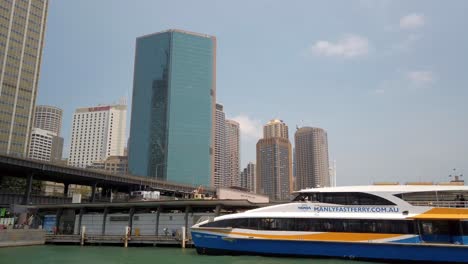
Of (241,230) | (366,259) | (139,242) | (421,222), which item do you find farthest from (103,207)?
(421,222)

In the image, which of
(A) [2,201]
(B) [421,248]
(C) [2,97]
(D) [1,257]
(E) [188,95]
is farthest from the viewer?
(E) [188,95]

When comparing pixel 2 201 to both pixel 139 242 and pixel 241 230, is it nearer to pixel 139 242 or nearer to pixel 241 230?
pixel 139 242

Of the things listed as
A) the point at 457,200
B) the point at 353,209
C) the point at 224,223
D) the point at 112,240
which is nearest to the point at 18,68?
the point at 112,240

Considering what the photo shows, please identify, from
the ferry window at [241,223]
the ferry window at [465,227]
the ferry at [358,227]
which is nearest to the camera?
the ferry window at [465,227]

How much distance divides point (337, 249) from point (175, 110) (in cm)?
12971

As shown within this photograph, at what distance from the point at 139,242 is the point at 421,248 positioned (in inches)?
1005

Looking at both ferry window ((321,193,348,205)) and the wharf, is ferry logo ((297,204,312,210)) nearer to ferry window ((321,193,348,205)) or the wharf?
ferry window ((321,193,348,205))

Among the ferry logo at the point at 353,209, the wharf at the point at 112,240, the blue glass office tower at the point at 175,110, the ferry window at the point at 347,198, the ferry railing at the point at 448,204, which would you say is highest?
the blue glass office tower at the point at 175,110

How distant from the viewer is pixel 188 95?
154m

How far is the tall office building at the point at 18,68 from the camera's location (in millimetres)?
114750

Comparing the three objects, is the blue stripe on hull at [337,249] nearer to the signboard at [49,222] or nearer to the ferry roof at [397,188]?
the ferry roof at [397,188]

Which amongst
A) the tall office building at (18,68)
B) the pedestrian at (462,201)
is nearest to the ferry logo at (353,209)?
the pedestrian at (462,201)

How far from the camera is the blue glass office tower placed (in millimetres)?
149500

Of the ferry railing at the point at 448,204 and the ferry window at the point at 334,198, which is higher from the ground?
the ferry window at the point at 334,198
